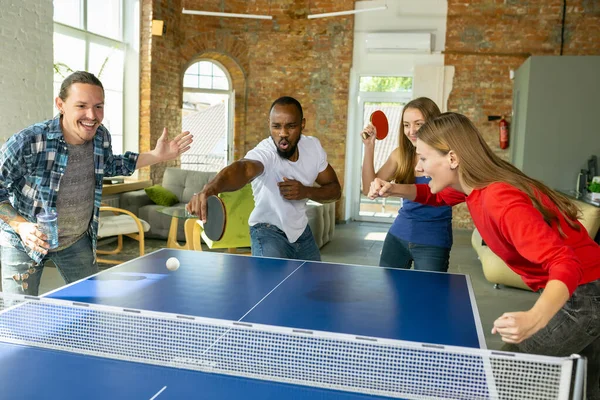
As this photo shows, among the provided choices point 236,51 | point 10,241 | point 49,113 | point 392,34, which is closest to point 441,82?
point 392,34

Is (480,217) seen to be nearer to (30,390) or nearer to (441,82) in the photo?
(30,390)

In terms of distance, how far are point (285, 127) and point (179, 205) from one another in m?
5.57

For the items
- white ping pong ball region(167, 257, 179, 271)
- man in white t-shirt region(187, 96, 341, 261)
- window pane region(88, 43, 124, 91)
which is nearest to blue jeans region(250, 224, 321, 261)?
man in white t-shirt region(187, 96, 341, 261)

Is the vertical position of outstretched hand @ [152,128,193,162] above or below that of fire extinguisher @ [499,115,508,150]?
below

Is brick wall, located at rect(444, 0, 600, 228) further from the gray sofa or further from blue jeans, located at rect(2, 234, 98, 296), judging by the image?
blue jeans, located at rect(2, 234, 98, 296)

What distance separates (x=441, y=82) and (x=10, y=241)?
8.64 m

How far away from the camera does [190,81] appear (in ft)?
35.8

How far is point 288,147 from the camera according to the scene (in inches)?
127

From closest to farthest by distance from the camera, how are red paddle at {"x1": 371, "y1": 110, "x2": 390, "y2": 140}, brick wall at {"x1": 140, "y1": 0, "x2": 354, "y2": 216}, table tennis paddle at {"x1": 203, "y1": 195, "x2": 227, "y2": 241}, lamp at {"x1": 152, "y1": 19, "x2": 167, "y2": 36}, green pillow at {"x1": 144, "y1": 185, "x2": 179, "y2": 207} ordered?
table tennis paddle at {"x1": 203, "y1": 195, "x2": 227, "y2": 241} < red paddle at {"x1": 371, "y1": 110, "x2": 390, "y2": 140} < green pillow at {"x1": 144, "y1": 185, "x2": 179, "y2": 207} < lamp at {"x1": 152, "y1": 19, "x2": 167, "y2": 36} < brick wall at {"x1": 140, "y1": 0, "x2": 354, "y2": 216}

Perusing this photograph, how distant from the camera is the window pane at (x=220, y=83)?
11211 mm

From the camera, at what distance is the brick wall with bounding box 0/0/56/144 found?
19.4 ft

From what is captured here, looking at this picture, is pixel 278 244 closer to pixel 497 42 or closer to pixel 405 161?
pixel 405 161

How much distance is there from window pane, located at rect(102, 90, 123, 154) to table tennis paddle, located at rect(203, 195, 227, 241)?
723 centimetres

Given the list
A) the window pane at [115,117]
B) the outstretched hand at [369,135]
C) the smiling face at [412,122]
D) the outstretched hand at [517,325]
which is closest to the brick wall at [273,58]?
the window pane at [115,117]
